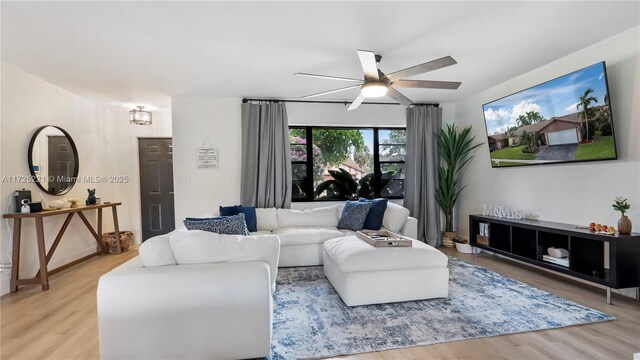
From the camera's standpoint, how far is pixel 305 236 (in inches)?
148

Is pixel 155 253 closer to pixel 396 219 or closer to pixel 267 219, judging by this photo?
pixel 267 219

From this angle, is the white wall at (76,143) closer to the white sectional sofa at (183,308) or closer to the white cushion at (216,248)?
the white sectional sofa at (183,308)

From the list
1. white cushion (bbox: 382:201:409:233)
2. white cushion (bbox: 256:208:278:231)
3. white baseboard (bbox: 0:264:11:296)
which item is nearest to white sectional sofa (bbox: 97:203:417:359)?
white cushion (bbox: 256:208:278:231)

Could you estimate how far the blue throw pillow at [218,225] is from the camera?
2.32 metres

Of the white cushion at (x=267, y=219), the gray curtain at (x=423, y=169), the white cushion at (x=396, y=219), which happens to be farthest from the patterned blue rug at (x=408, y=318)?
the gray curtain at (x=423, y=169)

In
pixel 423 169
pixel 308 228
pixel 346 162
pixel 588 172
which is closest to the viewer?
pixel 588 172

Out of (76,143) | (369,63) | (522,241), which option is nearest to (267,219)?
(369,63)

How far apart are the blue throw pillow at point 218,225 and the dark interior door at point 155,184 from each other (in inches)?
138

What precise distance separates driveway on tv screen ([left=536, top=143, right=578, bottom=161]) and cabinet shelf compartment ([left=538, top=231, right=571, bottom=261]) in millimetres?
839

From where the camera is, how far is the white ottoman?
8.38ft

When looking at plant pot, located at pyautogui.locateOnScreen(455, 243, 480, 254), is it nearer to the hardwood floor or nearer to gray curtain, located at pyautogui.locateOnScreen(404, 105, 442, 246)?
gray curtain, located at pyautogui.locateOnScreen(404, 105, 442, 246)

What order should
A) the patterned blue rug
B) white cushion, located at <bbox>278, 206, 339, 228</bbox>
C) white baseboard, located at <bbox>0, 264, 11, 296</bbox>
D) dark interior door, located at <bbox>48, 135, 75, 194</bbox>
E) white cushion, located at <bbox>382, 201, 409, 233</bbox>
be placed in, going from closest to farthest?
the patterned blue rug, white baseboard, located at <bbox>0, 264, 11, 296</bbox>, dark interior door, located at <bbox>48, 135, 75, 194</bbox>, white cushion, located at <bbox>382, 201, 409, 233</bbox>, white cushion, located at <bbox>278, 206, 339, 228</bbox>

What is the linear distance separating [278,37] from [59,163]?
361 cm

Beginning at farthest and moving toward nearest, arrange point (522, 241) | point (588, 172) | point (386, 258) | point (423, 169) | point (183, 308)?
point (423, 169) → point (522, 241) → point (588, 172) → point (386, 258) → point (183, 308)
